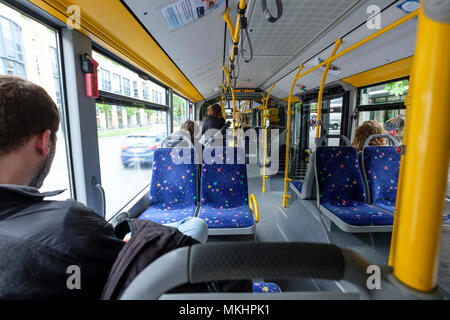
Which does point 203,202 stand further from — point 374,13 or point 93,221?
point 374,13

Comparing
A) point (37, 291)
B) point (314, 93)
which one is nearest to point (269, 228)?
point (37, 291)

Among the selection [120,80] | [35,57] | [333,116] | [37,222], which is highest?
[120,80]

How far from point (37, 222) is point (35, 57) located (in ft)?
4.59

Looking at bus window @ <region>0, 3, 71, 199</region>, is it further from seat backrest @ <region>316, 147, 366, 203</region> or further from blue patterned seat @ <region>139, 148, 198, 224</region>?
seat backrest @ <region>316, 147, 366, 203</region>

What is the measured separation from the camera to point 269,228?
3.23 meters

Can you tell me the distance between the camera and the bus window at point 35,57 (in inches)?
47.2

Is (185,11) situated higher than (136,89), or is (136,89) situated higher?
(185,11)

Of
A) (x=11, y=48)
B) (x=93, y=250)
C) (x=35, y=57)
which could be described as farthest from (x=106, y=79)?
(x=93, y=250)

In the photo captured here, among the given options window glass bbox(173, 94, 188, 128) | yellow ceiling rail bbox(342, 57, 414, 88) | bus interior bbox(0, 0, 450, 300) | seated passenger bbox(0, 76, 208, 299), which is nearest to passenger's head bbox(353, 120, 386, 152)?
bus interior bbox(0, 0, 450, 300)

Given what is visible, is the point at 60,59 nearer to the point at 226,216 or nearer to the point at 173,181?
the point at 173,181

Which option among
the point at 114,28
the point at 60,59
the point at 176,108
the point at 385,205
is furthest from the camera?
the point at 176,108

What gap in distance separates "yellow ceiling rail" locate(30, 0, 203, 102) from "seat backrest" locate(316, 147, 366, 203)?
7.76 feet

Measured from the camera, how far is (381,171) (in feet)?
9.03

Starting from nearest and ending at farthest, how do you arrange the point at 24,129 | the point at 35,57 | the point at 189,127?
the point at 24,129, the point at 35,57, the point at 189,127
